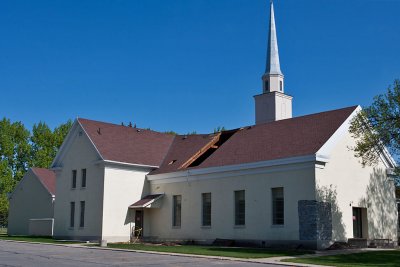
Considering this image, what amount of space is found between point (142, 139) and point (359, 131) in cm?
2045


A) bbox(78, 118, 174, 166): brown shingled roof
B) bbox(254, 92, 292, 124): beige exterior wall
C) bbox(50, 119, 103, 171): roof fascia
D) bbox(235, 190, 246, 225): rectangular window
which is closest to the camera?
bbox(235, 190, 246, 225): rectangular window

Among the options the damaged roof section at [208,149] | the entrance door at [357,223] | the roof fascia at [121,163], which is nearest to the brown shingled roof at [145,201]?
the roof fascia at [121,163]

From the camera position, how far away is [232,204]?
3238 cm

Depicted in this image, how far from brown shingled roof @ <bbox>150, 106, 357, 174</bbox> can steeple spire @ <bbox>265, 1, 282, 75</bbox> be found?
14.2m

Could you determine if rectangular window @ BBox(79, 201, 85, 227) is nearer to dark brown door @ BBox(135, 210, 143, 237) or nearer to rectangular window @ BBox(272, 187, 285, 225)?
dark brown door @ BBox(135, 210, 143, 237)

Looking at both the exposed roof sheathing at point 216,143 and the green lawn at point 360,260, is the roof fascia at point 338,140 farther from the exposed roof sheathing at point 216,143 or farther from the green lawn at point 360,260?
the green lawn at point 360,260

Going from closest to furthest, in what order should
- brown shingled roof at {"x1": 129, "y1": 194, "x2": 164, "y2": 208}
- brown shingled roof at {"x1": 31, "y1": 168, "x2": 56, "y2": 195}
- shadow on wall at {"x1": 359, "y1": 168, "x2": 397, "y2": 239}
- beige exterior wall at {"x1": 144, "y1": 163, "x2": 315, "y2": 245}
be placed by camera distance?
beige exterior wall at {"x1": 144, "y1": 163, "x2": 315, "y2": 245}, shadow on wall at {"x1": 359, "y1": 168, "x2": 397, "y2": 239}, brown shingled roof at {"x1": 129, "y1": 194, "x2": 164, "y2": 208}, brown shingled roof at {"x1": 31, "y1": 168, "x2": 56, "y2": 195}

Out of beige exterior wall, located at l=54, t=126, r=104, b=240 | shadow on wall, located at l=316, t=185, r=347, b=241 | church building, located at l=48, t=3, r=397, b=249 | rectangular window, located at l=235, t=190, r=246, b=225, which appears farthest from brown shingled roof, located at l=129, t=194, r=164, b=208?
shadow on wall, located at l=316, t=185, r=347, b=241

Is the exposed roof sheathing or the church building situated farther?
the exposed roof sheathing

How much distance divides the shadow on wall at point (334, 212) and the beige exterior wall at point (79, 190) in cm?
1623

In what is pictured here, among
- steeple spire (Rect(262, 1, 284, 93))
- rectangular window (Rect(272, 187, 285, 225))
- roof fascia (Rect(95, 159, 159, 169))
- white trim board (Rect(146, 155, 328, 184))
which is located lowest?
rectangular window (Rect(272, 187, 285, 225))

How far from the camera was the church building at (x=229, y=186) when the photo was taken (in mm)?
29078

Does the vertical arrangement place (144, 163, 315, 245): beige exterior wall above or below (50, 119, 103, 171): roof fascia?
below

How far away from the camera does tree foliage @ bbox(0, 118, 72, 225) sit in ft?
245
